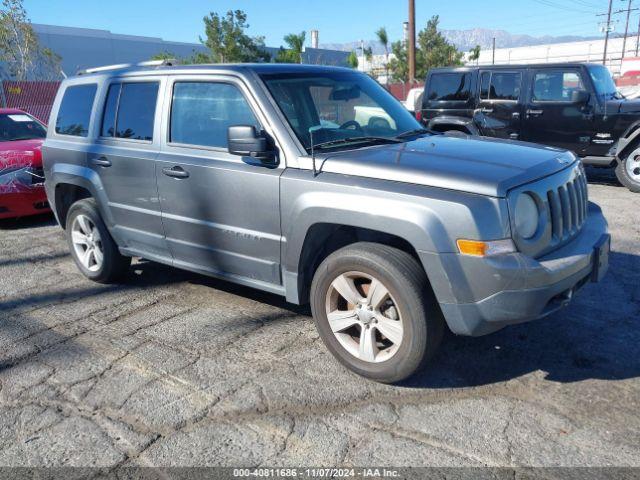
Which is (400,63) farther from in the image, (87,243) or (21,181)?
(87,243)

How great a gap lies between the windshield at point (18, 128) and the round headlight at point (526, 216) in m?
7.76

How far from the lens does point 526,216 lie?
3125 millimetres

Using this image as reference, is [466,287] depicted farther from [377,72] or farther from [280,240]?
[377,72]

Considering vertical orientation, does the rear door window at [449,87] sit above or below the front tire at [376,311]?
above

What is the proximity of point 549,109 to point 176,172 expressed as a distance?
735cm

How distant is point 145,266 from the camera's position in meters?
5.95

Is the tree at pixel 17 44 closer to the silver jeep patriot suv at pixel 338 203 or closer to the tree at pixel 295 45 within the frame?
the tree at pixel 295 45

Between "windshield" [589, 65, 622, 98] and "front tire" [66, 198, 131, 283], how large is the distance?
25.3 feet

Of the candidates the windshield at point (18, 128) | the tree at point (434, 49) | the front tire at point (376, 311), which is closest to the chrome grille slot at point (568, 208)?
the front tire at point (376, 311)

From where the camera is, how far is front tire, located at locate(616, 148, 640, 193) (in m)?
8.86

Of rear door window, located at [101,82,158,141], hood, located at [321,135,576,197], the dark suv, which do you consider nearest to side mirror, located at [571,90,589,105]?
the dark suv

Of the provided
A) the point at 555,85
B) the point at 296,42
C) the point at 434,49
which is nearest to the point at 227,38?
the point at 296,42

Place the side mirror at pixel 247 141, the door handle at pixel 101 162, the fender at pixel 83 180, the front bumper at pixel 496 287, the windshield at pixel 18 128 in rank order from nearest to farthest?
the front bumper at pixel 496 287 → the side mirror at pixel 247 141 → the door handle at pixel 101 162 → the fender at pixel 83 180 → the windshield at pixel 18 128

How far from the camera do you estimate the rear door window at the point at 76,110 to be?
5.16 m
